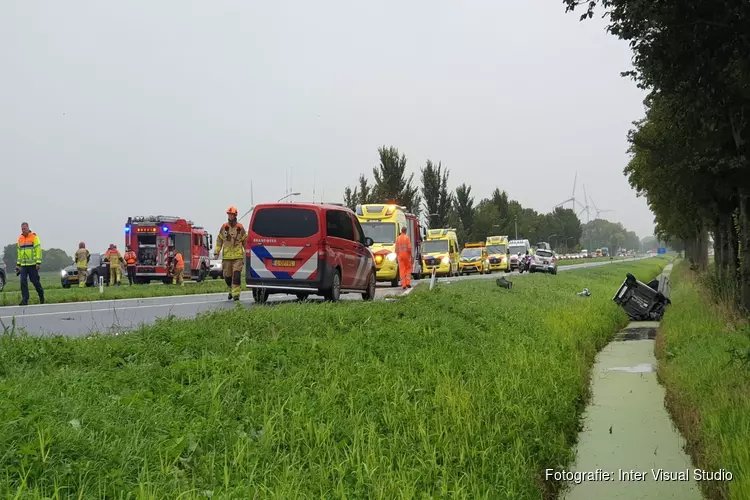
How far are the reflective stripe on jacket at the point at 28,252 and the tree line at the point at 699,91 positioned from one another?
1392 centimetres

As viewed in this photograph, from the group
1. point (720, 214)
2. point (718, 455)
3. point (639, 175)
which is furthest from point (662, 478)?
point (639, 175)

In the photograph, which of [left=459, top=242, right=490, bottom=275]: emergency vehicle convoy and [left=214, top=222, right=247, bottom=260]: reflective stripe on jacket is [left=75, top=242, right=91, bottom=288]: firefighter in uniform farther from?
[left=459, top=242, right=490, bottom=275]: emergency vehicle convoy

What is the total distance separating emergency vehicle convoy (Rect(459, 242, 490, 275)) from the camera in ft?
160

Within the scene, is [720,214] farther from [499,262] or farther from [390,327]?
[499,262]

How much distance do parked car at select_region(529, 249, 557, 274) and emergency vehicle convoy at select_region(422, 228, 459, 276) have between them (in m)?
8.15

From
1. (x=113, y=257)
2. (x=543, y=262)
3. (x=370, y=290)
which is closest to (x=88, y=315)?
(x=370, y=290)

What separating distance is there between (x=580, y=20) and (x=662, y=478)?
18.6 feet

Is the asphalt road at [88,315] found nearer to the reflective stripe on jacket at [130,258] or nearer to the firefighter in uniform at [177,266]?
the firefighter in uniform at [177,266]

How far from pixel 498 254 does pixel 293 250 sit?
3807 centimetres

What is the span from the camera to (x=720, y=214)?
17.5 meters

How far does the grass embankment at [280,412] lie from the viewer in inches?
177

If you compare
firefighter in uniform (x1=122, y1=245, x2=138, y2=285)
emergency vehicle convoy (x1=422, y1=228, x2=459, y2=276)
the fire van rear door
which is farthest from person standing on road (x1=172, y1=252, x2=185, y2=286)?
emergency vehicle convoy (x1=422, y1=228, x2=459, y2=276)

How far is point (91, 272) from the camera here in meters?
34.9

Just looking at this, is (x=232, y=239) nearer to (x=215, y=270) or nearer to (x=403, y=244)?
(x=403, y=244)
